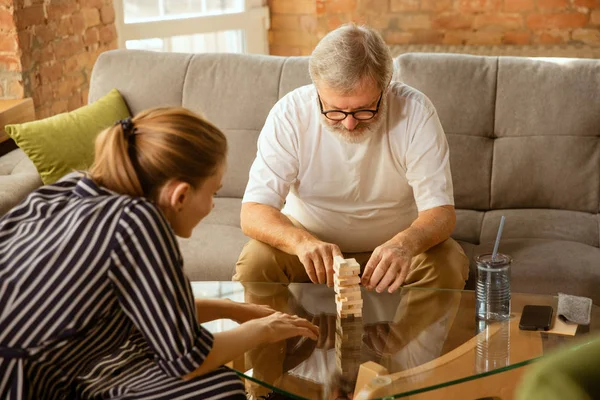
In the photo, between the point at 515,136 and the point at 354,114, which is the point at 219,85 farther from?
the point at 515,136

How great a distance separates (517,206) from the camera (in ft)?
9.25

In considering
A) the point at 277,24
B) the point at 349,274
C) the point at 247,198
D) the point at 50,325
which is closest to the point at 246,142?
the point at 247,198

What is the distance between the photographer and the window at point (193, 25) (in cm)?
440

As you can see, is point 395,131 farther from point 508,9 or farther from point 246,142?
point 508,9

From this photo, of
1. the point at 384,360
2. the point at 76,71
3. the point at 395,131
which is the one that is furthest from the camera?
the point at 76,71

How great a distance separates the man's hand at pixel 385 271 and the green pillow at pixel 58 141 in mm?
1178

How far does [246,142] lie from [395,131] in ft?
2.33

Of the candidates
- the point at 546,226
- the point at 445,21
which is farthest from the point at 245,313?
the point at 445,21

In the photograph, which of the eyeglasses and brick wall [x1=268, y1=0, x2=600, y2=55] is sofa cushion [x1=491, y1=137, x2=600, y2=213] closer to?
the eyeglasses

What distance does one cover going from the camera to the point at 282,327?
1770mm

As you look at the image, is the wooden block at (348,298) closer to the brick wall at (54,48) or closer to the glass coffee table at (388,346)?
the glass coffee table at (388,346)

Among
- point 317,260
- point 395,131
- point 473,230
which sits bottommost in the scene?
point 473,230

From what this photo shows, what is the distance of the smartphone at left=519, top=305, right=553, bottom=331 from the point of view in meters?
1.87

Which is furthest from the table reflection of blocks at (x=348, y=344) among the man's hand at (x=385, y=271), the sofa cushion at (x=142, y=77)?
the sofa cushion at (x=142, y=77)
